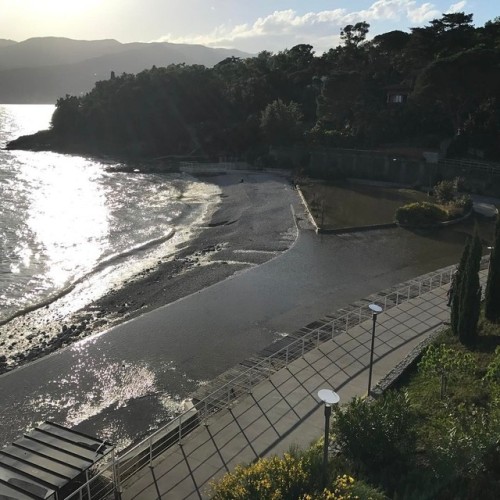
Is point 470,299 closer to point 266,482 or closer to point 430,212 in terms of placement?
point 266,482

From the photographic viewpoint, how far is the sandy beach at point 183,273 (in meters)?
20.9

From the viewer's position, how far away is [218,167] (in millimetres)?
69188

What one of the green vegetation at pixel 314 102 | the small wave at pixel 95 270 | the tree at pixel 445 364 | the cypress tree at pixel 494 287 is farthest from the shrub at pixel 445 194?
the tree at pixel 445 364

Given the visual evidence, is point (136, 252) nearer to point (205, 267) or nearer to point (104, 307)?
point (205, 267)

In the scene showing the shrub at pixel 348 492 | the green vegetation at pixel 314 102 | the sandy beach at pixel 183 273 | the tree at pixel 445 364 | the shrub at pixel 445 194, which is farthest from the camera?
the green vegetation at pixel 314 102

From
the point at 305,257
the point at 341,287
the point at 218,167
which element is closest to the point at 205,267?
the point at 305,257

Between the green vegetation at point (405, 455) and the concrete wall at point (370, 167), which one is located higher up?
the green vegetation at point (405, 455)

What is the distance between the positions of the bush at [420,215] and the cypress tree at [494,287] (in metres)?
20.7

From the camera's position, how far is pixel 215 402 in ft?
45.9

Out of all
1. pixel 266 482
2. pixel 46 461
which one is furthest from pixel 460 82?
pixel 46 461

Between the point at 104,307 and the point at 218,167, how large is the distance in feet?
156

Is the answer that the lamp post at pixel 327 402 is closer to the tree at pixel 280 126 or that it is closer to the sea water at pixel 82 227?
the sea water at pixel 82 227

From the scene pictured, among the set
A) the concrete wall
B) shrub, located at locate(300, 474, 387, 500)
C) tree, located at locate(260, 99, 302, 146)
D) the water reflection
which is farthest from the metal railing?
tree, located at locate(260, 99, 302, 146)

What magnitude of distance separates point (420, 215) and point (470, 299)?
23.3 m
